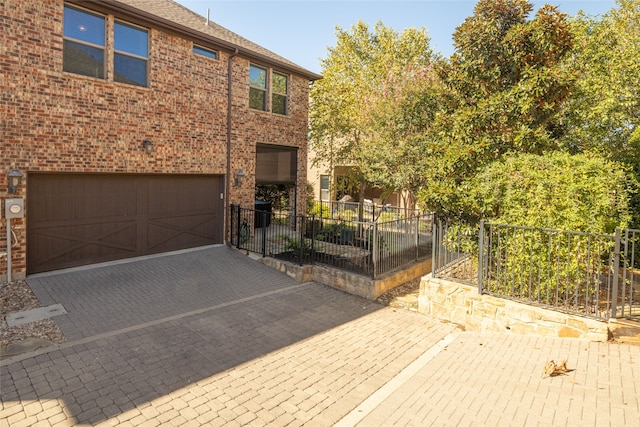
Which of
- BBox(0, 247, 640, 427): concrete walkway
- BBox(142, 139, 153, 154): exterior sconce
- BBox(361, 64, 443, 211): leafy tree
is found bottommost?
BBox(0, 247, 640, 427): concrete walkway

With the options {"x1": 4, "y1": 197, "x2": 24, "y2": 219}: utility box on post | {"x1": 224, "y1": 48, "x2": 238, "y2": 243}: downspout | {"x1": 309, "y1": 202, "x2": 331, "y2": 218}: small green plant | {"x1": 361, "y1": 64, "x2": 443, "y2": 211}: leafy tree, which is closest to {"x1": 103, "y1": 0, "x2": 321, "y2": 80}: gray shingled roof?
{"x1": 224, "y1": 48, "x2": 238, "y2": 243}: downspout

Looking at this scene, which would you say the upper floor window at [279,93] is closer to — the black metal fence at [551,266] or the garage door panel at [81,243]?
the garage door panel at [81,243]

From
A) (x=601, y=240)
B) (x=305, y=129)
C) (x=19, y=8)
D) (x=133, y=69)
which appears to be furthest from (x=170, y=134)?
(x=601, y=240)

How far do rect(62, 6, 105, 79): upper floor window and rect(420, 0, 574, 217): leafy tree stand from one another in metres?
8.63

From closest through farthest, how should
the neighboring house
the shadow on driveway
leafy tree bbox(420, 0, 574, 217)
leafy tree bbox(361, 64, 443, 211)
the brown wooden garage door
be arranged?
the shadow on driveway
leafy tree bbox(420, 0, 574, 217)
the brown wooden garage door
leafy tree bbox(361, 64, 443, 211)
the neighboring house

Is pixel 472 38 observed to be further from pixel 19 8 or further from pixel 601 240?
pixel 19 8

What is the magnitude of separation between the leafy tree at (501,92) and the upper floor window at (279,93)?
6.90 m

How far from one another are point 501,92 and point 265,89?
820 centimetres

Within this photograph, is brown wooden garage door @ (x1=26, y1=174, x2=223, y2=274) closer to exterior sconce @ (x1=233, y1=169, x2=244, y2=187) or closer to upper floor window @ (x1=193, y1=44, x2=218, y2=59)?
exterior sconce @ (x1=233, y1=169, x2=244, y2=187)

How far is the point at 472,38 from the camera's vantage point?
29.0ft

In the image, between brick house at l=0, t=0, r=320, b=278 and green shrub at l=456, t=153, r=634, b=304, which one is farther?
brick house at l=0, t=0, r=320, b=278

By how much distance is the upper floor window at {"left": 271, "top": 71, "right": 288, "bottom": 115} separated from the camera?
13953 mm

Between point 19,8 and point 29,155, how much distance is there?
124 inches

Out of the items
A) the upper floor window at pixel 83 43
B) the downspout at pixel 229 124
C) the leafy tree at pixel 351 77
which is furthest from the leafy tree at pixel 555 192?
the leafy tree at pixel 351 77
